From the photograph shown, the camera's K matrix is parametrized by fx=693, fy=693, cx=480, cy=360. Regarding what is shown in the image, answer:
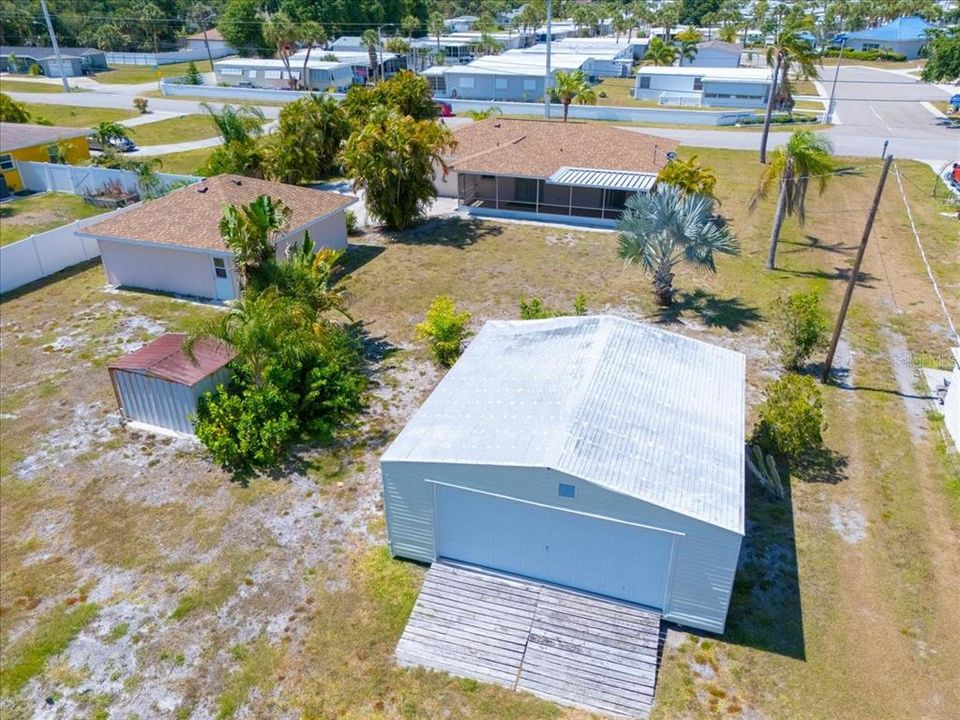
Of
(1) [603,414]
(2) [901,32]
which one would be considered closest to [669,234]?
(1) [603,414]

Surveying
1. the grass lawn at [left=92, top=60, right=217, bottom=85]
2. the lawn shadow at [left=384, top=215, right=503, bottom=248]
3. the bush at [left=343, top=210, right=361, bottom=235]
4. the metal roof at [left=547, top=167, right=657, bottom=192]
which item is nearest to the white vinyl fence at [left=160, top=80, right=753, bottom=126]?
the grass lawn at [left=92, top=60, right=217, bottom=85]

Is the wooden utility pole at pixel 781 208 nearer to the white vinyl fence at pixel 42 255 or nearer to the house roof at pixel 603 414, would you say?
the house roof at pixel 603 414

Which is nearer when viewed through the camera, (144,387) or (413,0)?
(144,387)

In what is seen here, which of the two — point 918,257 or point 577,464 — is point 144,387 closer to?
point 577,464

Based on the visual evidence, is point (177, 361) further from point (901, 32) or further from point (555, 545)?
point (901, 32)

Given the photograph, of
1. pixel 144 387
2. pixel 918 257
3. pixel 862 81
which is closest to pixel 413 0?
pixel 862 81

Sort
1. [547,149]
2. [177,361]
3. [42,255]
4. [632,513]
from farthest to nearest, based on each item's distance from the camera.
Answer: [547,149] < [42,255] < [177,361] < [632,513]
